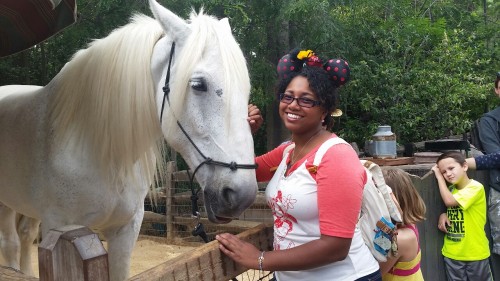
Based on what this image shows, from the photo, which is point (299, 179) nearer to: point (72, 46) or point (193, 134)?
point (193, 134)

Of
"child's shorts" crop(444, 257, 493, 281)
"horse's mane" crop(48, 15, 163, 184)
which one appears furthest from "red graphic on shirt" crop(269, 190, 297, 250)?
"child's shorts" crop(444, 257, 493, 281)

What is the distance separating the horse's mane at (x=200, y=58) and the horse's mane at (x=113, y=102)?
0.73 feet

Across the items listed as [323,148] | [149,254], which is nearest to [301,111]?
[323,148]

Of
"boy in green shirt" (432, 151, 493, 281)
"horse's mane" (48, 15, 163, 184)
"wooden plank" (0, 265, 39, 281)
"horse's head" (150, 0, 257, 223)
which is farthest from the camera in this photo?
"boy in green shirt" (432, 151, 493, 281)

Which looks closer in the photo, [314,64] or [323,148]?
[323,148]

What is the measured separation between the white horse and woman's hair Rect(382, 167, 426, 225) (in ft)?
3.14

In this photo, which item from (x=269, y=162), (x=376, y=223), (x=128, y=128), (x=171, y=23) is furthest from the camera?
(x=128, y=128)

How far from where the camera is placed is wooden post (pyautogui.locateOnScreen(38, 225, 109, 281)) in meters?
0.98

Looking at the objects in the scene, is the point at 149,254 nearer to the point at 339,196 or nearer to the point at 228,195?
the point at 228,195

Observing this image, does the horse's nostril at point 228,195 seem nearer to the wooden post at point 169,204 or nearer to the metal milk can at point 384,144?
the metal milk can at point 384,144

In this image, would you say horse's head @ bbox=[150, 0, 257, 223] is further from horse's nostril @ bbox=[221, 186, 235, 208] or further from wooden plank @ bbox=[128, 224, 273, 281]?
wooden plank @ bbox=[128, 224, 273, 281]

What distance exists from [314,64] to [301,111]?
0.17 meters

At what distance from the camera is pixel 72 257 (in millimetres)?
988

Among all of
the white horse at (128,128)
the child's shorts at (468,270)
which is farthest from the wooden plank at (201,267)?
the child's shorts at (468,270)
